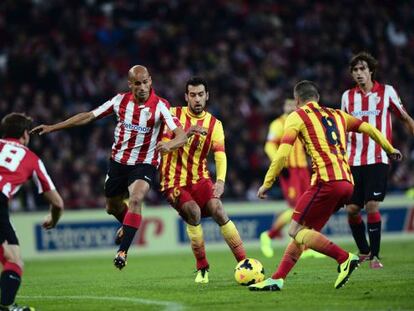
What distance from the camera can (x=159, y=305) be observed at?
26.0 ft

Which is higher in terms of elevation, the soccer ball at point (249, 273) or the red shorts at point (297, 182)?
the red shorts at point (297, 182)

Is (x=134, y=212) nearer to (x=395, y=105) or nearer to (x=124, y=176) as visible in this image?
(x=124, y=176)

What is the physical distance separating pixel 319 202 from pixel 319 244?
1.36 feet

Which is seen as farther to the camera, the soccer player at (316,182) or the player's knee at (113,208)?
the player's knee at (113,208)

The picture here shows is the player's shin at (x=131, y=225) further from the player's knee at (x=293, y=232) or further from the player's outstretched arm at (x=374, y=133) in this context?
the player's outstretched arm at (x=374, y=133)

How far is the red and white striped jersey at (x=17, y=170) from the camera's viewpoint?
24.9 feet

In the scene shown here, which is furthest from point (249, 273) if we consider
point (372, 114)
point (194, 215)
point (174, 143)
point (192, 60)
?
point (192, 60)

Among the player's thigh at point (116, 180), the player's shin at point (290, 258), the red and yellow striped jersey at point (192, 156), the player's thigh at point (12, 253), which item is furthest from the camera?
the player's thigh at point (116, 180)

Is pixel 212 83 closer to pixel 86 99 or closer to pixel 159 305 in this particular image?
pixel 86 99

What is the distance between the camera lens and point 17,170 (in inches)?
299

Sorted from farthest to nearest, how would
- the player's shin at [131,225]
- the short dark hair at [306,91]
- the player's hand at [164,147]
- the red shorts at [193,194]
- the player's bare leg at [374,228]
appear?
the player's bare leg at [374,228] → the red shorts at [193,194] → the player's shin at [131,225] → the player's hand at [164,147] → the short dark hair at [306,91]

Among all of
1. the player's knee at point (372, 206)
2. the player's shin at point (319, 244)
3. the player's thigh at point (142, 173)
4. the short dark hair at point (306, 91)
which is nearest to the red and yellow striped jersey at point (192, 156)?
the player's thigh at point (142, 173)

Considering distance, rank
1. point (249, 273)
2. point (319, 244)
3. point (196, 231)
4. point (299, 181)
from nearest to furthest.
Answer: point (319, 244), point (249, 273), point (196, 231), point (299, 181)

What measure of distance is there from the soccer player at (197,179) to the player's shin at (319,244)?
1648mm
